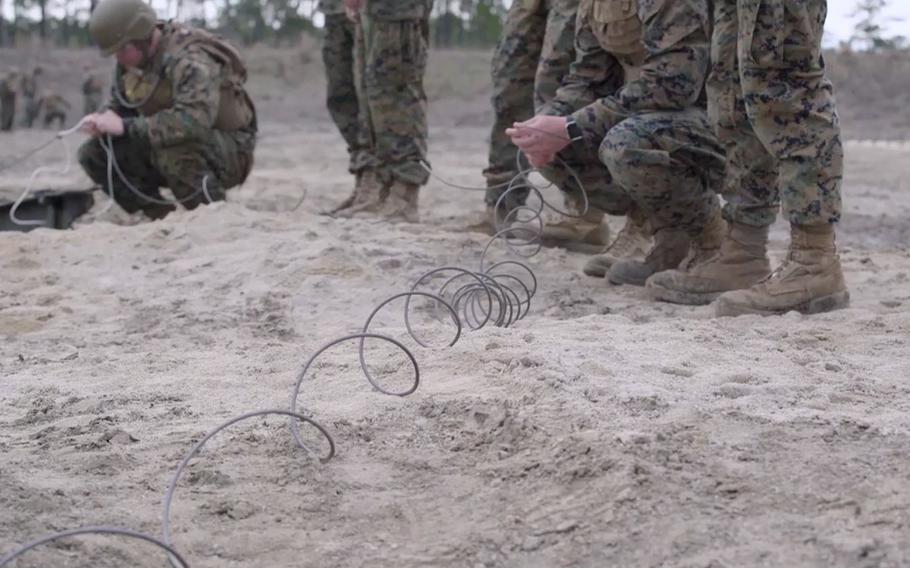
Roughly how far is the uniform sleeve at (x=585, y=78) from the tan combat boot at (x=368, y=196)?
1833mm

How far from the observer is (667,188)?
4.19 m

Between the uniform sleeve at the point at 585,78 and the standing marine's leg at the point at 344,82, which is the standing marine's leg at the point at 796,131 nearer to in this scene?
the uniform sleeve at the point at 585,78

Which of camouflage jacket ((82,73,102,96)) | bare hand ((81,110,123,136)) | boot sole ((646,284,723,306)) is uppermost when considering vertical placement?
bare hand ((81,110,123,136))

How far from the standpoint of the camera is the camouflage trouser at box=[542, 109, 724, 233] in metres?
4.11

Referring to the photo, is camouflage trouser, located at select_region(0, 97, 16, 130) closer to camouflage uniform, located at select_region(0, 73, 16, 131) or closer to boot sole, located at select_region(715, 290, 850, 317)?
camouflage uniform, located at select_region(0, 73, 16, 131)

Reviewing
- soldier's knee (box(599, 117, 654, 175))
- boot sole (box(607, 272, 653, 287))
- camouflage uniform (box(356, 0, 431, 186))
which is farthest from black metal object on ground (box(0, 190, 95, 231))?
soldier's knee (box(599, 117, 654, 175))

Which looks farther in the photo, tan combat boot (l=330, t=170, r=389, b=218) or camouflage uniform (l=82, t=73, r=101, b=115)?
camouflage uniform (l=82, t=73, r=101, b=115)

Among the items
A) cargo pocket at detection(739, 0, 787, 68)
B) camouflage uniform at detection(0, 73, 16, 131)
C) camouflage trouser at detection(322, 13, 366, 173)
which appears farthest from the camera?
camouflage uniform at detection(0, 73, 16, 131)

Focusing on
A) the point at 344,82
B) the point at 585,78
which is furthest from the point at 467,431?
the point at 344,82

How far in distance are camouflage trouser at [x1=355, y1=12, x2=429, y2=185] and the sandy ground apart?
5.71 feet

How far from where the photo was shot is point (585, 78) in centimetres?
465

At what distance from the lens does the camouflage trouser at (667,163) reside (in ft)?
13.5

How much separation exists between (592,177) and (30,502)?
2682mm

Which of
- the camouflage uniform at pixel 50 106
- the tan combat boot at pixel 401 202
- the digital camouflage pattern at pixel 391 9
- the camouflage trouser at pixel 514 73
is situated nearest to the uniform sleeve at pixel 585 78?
the camouflage trouser at pixel 514 73
